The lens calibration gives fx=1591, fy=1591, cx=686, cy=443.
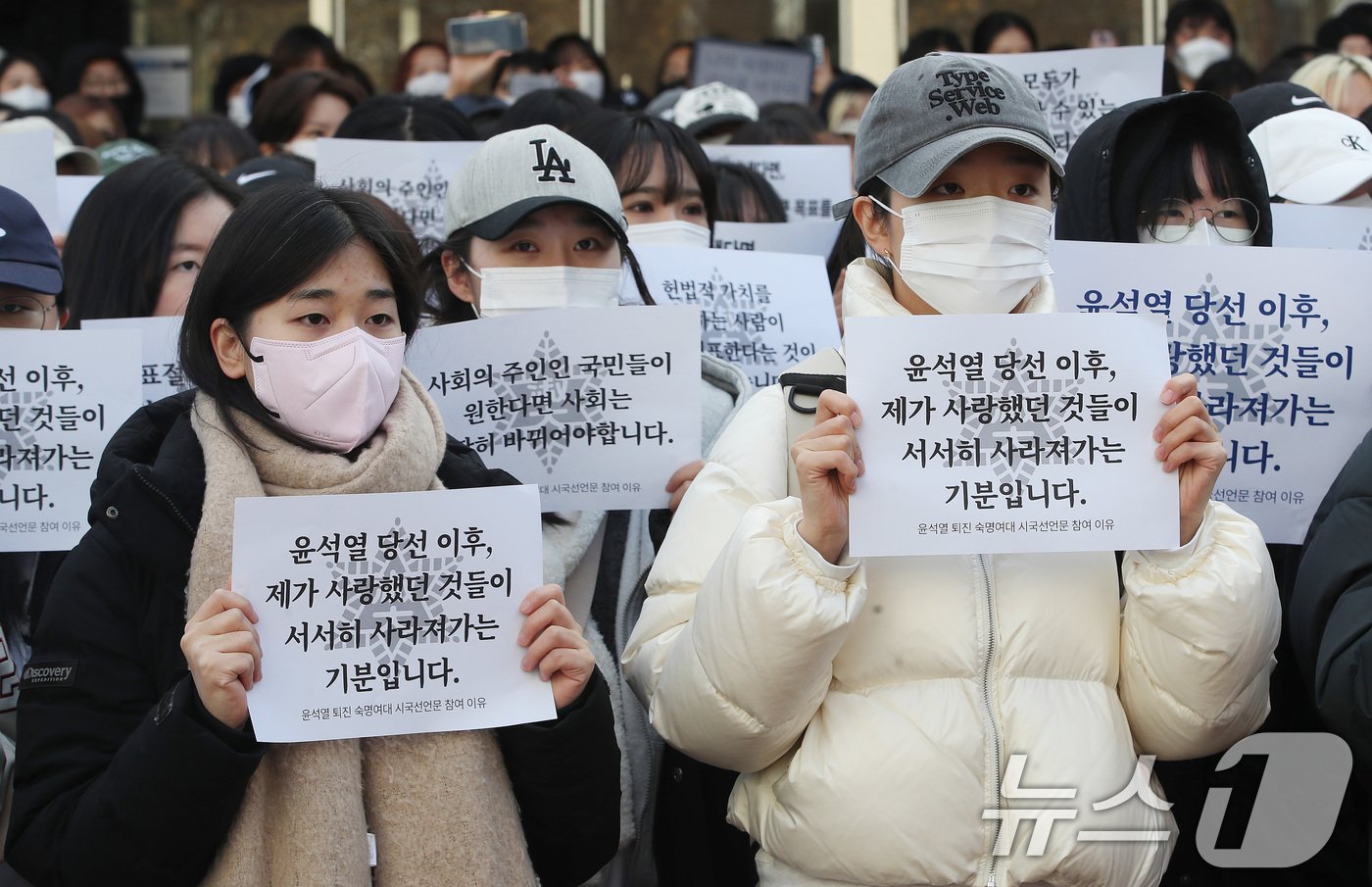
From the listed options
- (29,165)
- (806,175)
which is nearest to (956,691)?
(29,165)

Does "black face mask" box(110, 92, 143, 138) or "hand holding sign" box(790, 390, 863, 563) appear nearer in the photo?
"hand holding sign" box(790, 390, 863, 563)

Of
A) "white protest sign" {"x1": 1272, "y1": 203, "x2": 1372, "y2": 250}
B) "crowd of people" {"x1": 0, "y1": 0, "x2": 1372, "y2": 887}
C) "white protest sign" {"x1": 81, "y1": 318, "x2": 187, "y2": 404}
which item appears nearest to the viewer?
"crowd of people" {"x1": 0, "y1": 0, "x2": 1372, "y2": 887}

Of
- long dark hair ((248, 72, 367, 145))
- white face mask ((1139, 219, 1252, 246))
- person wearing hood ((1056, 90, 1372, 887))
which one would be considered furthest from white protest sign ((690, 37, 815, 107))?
white face mask ((1139, 219, 1252, 246))

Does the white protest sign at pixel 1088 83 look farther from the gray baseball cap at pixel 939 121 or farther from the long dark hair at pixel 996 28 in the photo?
the long dark hair at pixel 996 28

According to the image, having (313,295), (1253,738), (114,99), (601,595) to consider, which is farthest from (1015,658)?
(114,99)

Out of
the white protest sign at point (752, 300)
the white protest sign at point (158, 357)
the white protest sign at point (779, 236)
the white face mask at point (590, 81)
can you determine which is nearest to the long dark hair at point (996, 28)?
the white face mask at point (590, 81)

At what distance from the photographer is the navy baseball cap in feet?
12.8

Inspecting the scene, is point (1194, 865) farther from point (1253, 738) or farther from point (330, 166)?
point (330, 166)

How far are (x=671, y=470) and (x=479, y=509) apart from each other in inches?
36.1

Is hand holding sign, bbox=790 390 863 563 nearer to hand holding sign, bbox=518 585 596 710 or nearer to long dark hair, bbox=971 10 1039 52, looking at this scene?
hand holding sign, bbox=518 585 596 710

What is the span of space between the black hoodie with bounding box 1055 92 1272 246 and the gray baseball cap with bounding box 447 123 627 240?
126cm

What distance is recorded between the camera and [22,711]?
2.79 metres

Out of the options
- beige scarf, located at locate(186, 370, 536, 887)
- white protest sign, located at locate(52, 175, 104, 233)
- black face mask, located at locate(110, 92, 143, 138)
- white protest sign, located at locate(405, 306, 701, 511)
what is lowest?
beige scarf, located at locate(186, 370, 536, 887)

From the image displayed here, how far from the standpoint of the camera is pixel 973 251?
312cm
